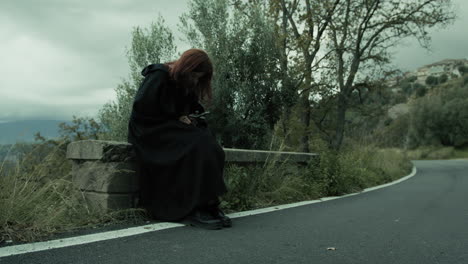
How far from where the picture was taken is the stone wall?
389 cm

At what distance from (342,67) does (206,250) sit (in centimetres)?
Answer: 1813

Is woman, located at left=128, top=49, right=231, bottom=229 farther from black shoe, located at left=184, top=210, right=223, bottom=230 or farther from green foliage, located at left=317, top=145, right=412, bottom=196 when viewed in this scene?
green foliage, located at left=317, top=145, right=412, bottom=196

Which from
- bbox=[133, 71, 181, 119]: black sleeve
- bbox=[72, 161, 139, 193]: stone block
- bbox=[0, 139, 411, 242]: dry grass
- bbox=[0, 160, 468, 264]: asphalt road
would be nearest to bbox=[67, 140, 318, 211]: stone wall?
bbox=[72, 161, 139, 193]: stone block

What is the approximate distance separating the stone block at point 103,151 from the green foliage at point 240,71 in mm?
4927

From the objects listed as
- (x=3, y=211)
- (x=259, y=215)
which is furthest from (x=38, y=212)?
(x=259, y=215)

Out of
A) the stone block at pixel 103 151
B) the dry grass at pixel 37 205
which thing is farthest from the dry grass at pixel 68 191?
the stone block at pixel 103 151

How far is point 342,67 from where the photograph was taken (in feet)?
64.5

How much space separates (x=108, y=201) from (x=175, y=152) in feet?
2.62

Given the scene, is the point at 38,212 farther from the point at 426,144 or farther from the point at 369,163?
the point at 426,144

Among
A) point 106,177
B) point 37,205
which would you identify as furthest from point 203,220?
point 37,205

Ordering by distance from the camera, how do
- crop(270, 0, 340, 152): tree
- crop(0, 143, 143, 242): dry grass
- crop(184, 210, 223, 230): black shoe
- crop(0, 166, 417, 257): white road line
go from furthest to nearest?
1. crop(270, 0, 340, 152): tree
2. crop(184, 210, 223, 230): black shoe
3. crop(0, 143, 143, 242): dry grass
4. crop(0, 166, 417, 257): white road line

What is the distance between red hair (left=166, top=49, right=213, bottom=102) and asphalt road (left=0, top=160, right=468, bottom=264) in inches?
56.9

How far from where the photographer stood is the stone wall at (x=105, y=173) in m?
3.89

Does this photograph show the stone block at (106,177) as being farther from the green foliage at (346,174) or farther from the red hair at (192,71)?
the green foliage at (346,174)
